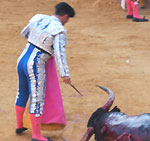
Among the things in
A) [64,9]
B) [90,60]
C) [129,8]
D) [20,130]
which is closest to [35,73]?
[64,9]

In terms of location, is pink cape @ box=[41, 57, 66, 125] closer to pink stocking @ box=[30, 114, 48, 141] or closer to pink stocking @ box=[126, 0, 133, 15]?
pink stocking @ box=[30, 114, 48, 141]

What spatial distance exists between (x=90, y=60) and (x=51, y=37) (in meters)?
3.13

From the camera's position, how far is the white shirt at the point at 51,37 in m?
3.68

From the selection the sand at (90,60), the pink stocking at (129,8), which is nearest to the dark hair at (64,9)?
the sand at (90,60)

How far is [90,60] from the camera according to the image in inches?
269

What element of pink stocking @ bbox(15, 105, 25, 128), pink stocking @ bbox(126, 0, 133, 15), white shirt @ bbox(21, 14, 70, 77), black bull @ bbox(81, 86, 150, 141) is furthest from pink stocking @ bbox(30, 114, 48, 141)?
pink stocking @ bbox(126, 0, 133, 15)

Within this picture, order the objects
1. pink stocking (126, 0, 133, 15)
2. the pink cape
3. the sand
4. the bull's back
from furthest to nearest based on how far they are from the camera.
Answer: pink stocking (126, 0, 133, 15) → the sand → the pink cape → the bull's back

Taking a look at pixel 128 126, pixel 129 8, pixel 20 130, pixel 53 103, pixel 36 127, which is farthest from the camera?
pixel 129 8

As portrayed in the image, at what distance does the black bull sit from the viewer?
3085 millimetres

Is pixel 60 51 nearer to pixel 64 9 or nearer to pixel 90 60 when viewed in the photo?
pixel 64 9

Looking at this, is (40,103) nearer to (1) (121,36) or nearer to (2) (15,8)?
(1) (121,36)

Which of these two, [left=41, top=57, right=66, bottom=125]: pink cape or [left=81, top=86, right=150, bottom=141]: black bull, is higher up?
[left=81, top=86, right=150, bottom=141]: black bull

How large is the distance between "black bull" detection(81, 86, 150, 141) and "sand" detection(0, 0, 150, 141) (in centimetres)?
97

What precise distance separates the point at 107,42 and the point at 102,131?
4797 mm
